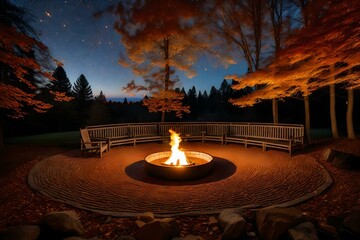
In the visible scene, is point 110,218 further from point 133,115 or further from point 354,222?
point 133,115

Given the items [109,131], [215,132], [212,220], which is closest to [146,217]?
[212,220]

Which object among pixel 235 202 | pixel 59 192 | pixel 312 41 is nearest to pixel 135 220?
pixel 235 202

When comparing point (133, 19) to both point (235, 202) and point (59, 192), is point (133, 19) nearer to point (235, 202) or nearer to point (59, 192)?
point (59, 192)

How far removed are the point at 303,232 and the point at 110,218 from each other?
143 inches

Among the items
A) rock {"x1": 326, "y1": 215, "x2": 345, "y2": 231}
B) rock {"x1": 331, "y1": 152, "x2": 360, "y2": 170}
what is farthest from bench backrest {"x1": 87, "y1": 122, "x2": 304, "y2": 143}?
rock {"x1": 326, "y1": 215, "x2": 345, "y2": 231}

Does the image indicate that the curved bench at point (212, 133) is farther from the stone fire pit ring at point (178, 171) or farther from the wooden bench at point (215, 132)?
the stone fire pit ring at point (178, 171)

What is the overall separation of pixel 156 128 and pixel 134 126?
1.46 metres

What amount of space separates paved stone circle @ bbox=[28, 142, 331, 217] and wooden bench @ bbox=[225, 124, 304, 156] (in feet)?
2.70

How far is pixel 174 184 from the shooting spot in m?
7.15

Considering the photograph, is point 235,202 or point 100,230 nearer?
point 100,230

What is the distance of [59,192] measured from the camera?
20.2 ft

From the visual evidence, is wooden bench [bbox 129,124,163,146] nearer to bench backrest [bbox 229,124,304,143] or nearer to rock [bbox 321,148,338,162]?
bench backrest [bbox 229,124,304,143]

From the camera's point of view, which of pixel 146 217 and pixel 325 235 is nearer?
pixel 325 235

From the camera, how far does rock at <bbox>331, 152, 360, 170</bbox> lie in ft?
24.0
